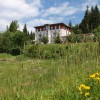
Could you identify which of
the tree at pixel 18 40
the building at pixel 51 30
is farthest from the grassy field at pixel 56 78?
the building at pixel 51 30

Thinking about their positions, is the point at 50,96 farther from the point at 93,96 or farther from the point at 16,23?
the point at 16,23

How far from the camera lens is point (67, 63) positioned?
4367mm

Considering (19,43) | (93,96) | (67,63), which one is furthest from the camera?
(19,43)

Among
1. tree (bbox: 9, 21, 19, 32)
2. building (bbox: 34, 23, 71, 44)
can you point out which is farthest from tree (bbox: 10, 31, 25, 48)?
building (bbox: 34, 23, 71, 44)

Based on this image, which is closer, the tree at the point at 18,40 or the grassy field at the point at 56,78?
the grassy field at the point at 56,78

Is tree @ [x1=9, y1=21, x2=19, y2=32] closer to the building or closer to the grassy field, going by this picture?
the building

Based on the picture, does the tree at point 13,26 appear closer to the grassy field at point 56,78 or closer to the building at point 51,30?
the building at point 51,30

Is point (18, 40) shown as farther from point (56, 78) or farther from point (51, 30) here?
point (56, 78)

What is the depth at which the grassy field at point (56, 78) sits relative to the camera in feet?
11.5

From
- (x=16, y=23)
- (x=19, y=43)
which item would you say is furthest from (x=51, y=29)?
(x=19, y=43)

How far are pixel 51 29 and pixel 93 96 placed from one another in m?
80.9

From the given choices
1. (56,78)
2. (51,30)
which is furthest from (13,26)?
(56,78)

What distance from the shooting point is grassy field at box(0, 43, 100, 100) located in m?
3.51

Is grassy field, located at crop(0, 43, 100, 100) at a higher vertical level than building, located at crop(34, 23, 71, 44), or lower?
lower
